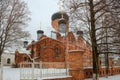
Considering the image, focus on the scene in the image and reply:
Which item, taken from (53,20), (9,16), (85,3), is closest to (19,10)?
(9,16)

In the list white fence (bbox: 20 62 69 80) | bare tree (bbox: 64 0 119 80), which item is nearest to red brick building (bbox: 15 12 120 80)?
white fence (bbox: 20 62 69 80)

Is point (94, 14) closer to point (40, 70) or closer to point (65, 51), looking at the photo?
point (40, 70)

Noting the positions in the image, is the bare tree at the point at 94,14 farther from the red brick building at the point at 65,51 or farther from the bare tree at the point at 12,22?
the bare tree at the point at 12,22

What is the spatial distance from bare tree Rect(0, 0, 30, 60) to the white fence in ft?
31.0

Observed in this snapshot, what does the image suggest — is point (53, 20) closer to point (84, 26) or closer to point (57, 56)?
point (57, 56)

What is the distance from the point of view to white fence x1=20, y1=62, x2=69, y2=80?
45.3ft

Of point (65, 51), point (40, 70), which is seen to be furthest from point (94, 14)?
point (65, 51)

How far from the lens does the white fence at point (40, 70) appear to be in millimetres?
13797

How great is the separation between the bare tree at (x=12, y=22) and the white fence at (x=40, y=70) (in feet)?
31.0

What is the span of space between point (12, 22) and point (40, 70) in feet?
39.6

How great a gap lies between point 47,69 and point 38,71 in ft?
2.11

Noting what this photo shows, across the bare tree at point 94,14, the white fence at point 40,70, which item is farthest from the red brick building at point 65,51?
the bare tree at point 94,14

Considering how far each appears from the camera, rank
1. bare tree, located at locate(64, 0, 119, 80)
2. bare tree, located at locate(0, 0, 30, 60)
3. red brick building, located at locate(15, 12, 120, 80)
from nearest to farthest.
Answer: bare tree, located at locate(64, 0, 119, 80), red brick building, located at locate(15, 12, 120, 80), bare tree, located at locate(0, 0, 30, 60)

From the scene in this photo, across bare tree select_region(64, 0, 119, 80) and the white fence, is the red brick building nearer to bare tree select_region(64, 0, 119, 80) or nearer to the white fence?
the white fence
